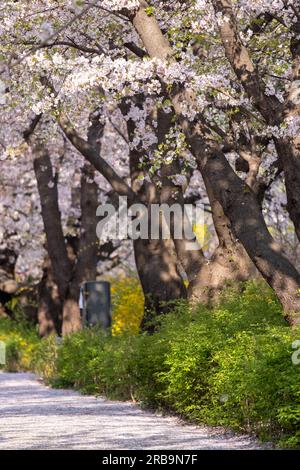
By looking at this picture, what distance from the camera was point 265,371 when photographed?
38.3 feet

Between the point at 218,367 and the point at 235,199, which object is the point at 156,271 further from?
the point at 218,367

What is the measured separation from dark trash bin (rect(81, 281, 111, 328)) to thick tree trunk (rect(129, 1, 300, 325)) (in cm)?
1065

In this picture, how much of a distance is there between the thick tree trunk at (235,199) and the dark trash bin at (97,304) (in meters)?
10.6

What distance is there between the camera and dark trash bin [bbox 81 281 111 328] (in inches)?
1031

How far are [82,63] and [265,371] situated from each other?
7603mm

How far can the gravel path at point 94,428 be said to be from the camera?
11.8 m

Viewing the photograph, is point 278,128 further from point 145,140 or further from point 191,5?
point 145,140

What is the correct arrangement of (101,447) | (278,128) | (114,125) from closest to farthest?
(101,447)
(278,128)
(114,125)

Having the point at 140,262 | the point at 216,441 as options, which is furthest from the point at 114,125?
the point at 216,441

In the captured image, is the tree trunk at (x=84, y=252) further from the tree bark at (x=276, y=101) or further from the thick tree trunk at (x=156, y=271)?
the tree bark at (x=276, y=101)

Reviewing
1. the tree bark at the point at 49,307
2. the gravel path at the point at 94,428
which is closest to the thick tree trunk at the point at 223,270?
the gravel path at the point at 94,428

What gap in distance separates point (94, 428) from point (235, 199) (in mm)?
3271
